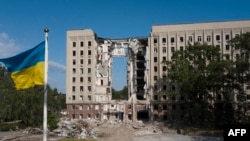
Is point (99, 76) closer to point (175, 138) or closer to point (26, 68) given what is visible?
point (175, 138)

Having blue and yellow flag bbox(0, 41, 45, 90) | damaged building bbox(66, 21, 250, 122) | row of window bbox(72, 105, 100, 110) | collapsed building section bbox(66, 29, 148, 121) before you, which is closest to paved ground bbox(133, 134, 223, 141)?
damaged building bbox(66, 21, 250, 122)

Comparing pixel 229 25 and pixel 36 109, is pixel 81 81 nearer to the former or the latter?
pixel 36 109

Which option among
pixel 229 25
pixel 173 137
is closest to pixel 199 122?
pixel 173 137

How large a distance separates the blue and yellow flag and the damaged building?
202 feet

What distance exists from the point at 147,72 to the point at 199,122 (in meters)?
21.5

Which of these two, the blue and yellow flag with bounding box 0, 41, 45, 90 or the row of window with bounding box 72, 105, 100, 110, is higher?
the blue and yellow flag with bounding box 0, 41, 45, 90

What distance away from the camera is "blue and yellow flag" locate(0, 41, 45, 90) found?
1748 centimetres

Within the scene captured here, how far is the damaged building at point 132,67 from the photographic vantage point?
256 feet

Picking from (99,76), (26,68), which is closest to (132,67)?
(99,76)

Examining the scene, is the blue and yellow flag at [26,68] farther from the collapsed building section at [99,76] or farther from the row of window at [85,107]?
the row of window at [85,107]

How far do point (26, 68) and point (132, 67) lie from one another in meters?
68.7

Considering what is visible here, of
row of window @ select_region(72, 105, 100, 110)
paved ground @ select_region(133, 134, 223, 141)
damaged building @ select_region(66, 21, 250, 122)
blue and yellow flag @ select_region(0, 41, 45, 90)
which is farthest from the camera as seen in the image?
row of window @ select_region(72, 105, 100, 110)

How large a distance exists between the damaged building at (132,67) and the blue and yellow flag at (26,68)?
61.5 meters

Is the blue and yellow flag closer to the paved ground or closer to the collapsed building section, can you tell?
the paved ground
